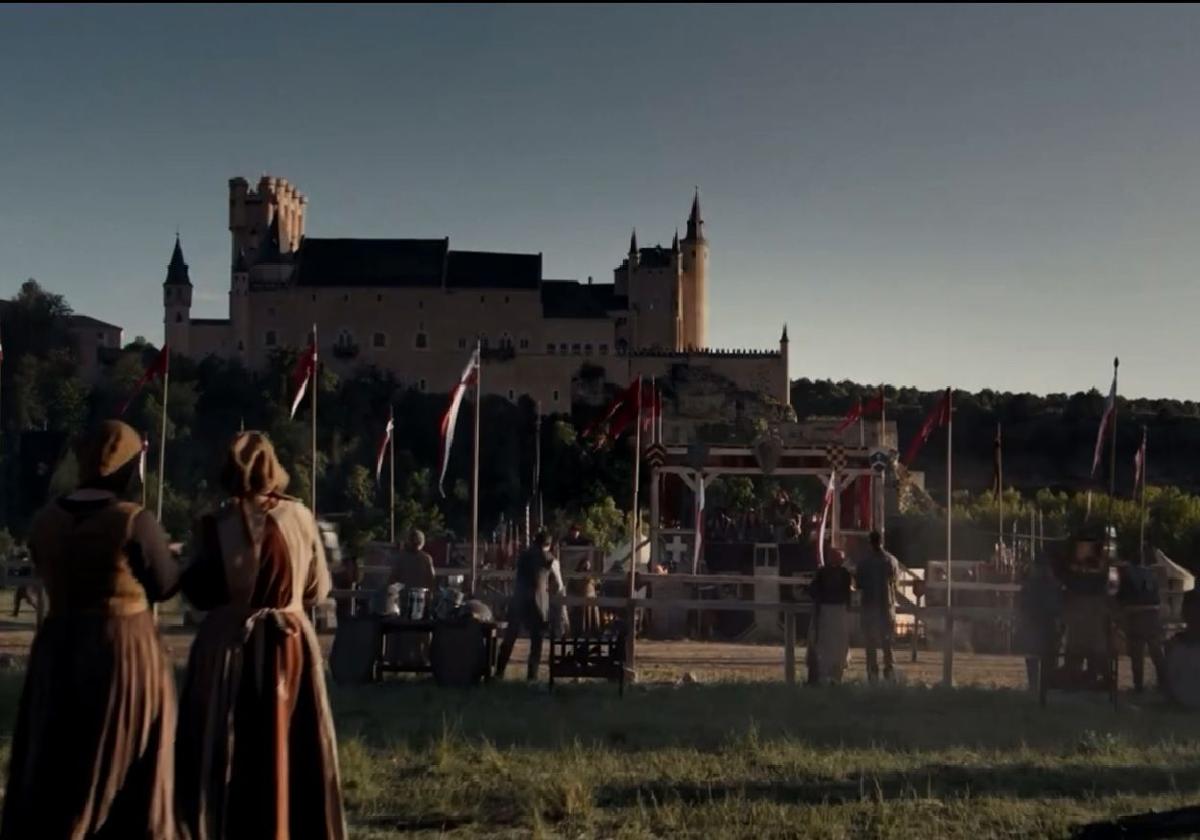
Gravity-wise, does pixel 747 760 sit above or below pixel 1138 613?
below

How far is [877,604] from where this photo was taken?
1520 cm

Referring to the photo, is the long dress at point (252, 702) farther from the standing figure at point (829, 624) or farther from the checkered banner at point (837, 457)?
the checkered banner at point (837, 457)

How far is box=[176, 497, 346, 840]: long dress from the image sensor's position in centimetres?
614

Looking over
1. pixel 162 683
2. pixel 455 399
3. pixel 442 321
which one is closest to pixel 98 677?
pixel 162 683

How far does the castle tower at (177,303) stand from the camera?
103500mm

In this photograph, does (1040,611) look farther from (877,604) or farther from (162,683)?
(162,683)

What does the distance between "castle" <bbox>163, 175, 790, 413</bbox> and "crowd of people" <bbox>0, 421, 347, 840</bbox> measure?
296 ft

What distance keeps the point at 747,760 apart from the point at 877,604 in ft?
18.3

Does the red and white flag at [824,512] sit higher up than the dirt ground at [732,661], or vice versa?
the red and white flag at [824,512]

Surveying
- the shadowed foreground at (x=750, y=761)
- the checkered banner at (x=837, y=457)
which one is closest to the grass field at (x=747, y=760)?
the shadowed foreground at (x=750, y=761)

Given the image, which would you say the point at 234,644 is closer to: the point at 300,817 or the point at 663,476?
the point at 300,817

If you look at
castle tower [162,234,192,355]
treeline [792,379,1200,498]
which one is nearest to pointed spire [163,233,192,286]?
castle tower [162,234,192,355]

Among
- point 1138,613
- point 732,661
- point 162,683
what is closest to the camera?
point 162,683

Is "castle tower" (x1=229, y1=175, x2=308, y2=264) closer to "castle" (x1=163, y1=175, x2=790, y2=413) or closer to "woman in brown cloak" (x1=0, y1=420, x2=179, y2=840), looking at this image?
"castle" (x1=163, y1=175, x2=790, y2=413)
